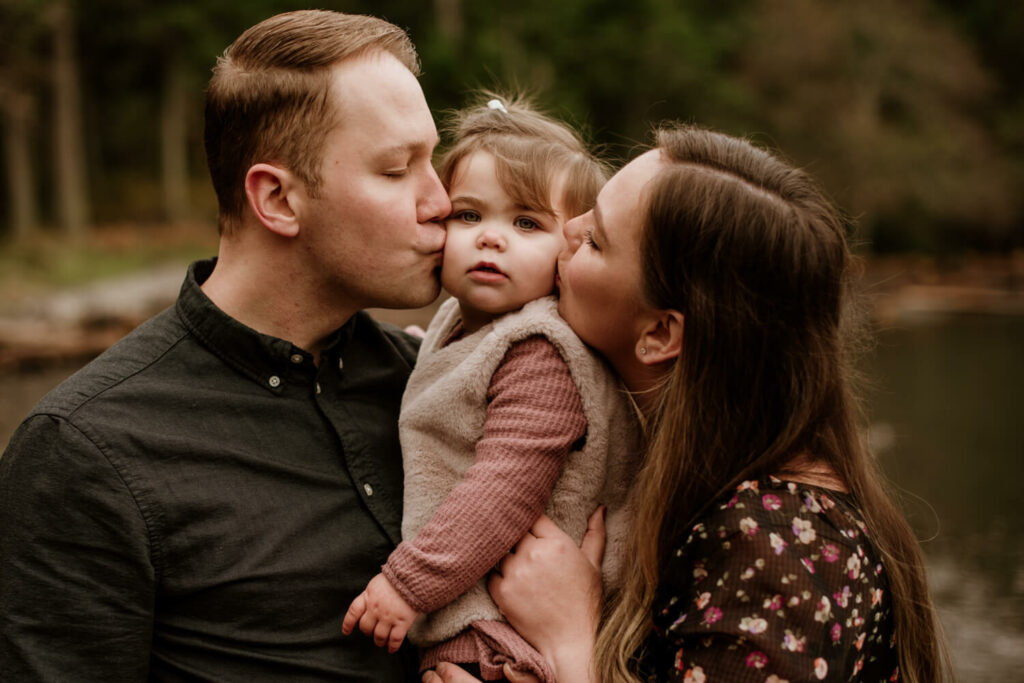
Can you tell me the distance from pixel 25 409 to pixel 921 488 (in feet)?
28.7

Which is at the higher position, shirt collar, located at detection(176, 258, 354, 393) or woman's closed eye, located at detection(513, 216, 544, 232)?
woman's closed eye, located at detection(513, 216, 544, 232)

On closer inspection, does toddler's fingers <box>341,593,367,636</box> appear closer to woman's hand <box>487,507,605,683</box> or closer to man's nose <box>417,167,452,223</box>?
woman's hand <box>487,507,605,683</box>

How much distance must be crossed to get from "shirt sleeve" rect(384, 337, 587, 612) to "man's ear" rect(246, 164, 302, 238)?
684 millimetres

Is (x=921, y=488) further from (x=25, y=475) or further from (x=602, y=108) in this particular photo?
(x=602, y=108)

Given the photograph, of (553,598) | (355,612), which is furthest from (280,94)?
(553,598)

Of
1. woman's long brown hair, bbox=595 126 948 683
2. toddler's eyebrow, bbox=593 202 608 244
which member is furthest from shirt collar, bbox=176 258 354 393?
woman's long brown hair, bbox=595 126 948 683

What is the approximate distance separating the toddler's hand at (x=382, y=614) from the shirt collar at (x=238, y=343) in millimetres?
541

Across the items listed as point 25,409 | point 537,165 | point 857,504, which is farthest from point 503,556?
point 25,409

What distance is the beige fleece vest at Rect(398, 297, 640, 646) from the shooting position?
2.14m

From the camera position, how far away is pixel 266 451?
7.03 ft

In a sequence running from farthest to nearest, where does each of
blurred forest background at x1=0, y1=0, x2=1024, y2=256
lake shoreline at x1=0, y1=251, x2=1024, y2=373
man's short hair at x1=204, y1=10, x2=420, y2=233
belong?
1. blurred forest background at x1=0, y1=0, x2=1024, y2=256
2. lake shoreline at x1=0, y1=251, x2=1024, y2=373
3. man's short hair at x1=204, y1=10, x2=420, y2=233

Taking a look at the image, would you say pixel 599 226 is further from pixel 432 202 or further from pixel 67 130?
pixel 67 130

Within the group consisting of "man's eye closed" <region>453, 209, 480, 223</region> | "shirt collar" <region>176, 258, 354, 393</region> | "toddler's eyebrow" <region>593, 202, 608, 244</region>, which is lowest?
"shirt collar" <region>176, 258, 354, 393</region>

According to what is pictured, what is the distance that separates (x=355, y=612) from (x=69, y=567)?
1.90 feet
